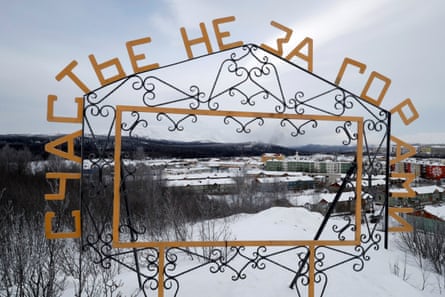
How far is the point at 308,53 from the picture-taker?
8.35 ft

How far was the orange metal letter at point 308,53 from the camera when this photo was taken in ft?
8.30

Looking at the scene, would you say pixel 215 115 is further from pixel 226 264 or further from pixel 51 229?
pixel 51 229

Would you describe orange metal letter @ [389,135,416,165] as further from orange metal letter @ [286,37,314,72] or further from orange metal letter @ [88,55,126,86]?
orange metal letter @ [88,55,126,86]

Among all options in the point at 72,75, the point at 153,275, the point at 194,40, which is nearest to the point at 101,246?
the point at 153,275

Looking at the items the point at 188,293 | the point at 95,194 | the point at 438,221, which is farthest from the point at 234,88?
the point at 438,221

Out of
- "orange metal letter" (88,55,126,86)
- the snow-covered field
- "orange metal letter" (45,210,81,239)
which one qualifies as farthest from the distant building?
"orange metal letter" (45,210,81,239)

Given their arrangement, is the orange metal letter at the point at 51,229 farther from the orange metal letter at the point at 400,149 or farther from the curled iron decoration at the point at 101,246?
the orange metal letter at the point at 400,149

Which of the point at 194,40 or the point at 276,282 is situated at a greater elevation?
the point at 194,40

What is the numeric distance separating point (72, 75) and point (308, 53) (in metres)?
2.09

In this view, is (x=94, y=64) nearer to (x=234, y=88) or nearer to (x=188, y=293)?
(x=234, y=88)

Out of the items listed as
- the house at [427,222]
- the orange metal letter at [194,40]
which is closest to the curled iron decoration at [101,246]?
the orange metal letter at [194,40]

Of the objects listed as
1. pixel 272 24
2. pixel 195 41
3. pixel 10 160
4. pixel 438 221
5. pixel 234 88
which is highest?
pixel 272 24

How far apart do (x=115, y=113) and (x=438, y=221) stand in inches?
359

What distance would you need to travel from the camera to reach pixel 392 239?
8.47m
